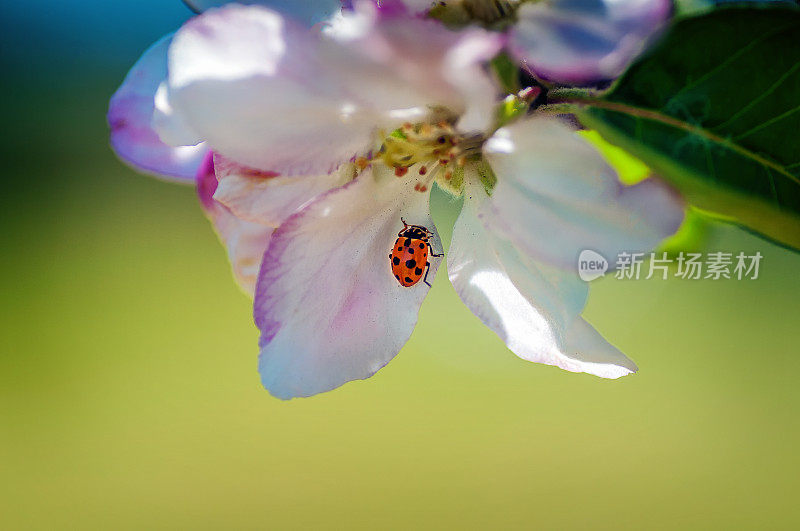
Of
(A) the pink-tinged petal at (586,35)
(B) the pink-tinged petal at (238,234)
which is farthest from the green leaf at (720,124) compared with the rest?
(B) the pink-tinged petal at (238,234)

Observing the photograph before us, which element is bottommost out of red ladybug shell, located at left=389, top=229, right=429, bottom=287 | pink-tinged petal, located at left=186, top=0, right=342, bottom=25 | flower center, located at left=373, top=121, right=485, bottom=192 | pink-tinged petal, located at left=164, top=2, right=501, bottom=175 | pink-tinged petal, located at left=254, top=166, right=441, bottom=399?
pink-tinged petal, located at left=254, top=166, right=441, bottom=399

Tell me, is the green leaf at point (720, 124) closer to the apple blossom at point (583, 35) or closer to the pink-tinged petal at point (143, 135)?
the apple blossom at point (583, 35)

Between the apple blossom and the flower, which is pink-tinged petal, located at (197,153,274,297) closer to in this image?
the flower

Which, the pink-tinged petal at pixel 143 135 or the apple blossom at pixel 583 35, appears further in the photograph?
the pink-tinged petal at pixel 143 135

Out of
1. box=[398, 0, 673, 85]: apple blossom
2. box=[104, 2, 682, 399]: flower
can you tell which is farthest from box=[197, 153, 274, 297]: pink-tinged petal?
box=[398, 0, 673, 85]: apple blossom

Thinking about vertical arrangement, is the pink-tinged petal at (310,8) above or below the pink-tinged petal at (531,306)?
above

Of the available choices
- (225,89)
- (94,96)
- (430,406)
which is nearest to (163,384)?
(430,406)
